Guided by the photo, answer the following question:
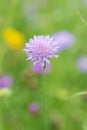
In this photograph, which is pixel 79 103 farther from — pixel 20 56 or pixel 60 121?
pixel 20 56

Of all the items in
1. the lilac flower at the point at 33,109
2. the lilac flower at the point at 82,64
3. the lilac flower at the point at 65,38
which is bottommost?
the lilac flower at the point at 33,109

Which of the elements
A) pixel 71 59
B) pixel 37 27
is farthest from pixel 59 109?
pixel 37 27

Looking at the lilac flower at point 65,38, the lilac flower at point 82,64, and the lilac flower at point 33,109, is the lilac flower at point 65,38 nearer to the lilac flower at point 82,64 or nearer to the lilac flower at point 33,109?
the lilac flower at point 82,64

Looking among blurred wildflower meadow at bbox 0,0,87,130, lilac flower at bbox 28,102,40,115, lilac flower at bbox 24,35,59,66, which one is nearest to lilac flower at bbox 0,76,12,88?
blurred wildflower meadow at bbox 0,0,87,130

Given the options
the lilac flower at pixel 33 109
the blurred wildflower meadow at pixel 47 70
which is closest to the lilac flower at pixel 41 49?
the blurred wildflower meadow at pixel 47 70

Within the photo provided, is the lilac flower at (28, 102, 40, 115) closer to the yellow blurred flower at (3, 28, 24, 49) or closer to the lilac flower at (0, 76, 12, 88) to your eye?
the lilac flower at (0, 76, 12, 88)

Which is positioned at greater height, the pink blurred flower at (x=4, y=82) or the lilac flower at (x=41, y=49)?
the pink blurred flower at (x=4, y=82)
